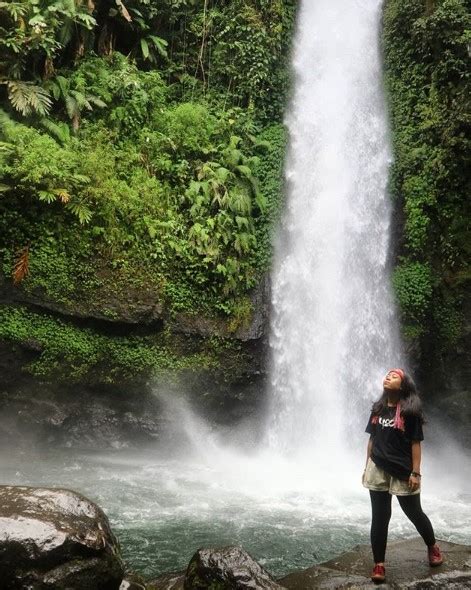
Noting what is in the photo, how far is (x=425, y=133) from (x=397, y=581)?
424 inches

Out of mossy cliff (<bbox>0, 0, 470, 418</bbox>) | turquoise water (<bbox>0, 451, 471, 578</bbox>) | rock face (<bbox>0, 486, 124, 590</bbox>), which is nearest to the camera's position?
rock face (<bbox>0, 486, 124, 590</bbox>)

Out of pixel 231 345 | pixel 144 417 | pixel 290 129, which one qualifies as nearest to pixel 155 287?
pixel 231 345

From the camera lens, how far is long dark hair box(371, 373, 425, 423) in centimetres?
511

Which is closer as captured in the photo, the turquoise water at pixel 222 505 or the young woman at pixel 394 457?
the young woman at pixel 394 457

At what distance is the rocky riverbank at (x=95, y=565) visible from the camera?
4.73 m

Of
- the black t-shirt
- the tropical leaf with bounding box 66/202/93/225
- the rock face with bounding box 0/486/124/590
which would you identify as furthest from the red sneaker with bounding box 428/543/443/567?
the tropical leaf with bounding box 66/202/93/225

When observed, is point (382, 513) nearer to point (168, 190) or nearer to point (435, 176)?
point (168, 190)

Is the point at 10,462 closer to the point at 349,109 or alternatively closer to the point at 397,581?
the point at 397,581

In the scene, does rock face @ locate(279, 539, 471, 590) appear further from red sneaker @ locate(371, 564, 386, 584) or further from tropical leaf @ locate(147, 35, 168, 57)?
tropical leaf @ locate(147, 35, 168, 57)

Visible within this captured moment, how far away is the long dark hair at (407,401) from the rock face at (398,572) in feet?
4.82

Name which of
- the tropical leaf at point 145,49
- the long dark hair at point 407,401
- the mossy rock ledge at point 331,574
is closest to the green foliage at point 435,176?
the tropical leaf at point 145,49

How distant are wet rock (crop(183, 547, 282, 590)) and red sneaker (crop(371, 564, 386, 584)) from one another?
0.89 meters

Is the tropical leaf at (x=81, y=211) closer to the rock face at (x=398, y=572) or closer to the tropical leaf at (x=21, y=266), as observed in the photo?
the tropical leaf at (x=21, y=266)

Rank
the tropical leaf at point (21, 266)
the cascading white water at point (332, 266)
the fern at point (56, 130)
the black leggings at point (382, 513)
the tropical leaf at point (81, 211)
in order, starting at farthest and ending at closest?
the cascading white water at point (332, 266) < the fern at point (56, 130) < the tropical leaf at point (81, 211) < the tropical leaf at point (21, 266) < the black leggings at point (382, 513)
